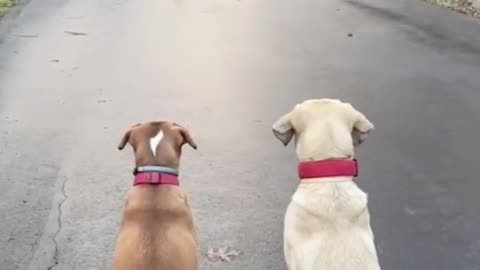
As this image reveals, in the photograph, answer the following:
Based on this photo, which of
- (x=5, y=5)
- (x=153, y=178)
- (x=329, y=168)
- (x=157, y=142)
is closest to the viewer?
(x=329, y=168)

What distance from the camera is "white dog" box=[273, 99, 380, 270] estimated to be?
156 inches

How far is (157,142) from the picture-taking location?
182 inches

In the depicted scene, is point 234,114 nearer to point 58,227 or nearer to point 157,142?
point 58,227

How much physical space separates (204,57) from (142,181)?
6.28 metres

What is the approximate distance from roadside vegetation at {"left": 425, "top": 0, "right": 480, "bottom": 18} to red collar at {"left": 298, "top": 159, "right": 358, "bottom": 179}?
9.13 meters

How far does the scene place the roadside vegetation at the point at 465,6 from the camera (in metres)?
12.7

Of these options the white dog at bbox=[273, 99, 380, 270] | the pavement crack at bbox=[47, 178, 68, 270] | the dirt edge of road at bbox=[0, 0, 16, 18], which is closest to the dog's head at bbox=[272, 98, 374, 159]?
the white dog at bbox=[273, 99, 380, 270]

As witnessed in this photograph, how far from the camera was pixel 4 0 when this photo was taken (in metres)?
14.6

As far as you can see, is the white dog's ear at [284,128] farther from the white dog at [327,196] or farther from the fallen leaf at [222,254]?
the fallen leaf at [222,254]

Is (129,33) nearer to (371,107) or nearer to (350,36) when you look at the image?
(350,36)

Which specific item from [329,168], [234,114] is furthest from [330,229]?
[234,114]

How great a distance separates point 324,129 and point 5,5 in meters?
11.2

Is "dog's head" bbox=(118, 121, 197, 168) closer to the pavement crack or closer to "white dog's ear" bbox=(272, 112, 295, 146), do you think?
"white dog's ear" bbox=(272, 112, 295, 146)

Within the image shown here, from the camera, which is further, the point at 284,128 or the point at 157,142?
the point at 157,142
